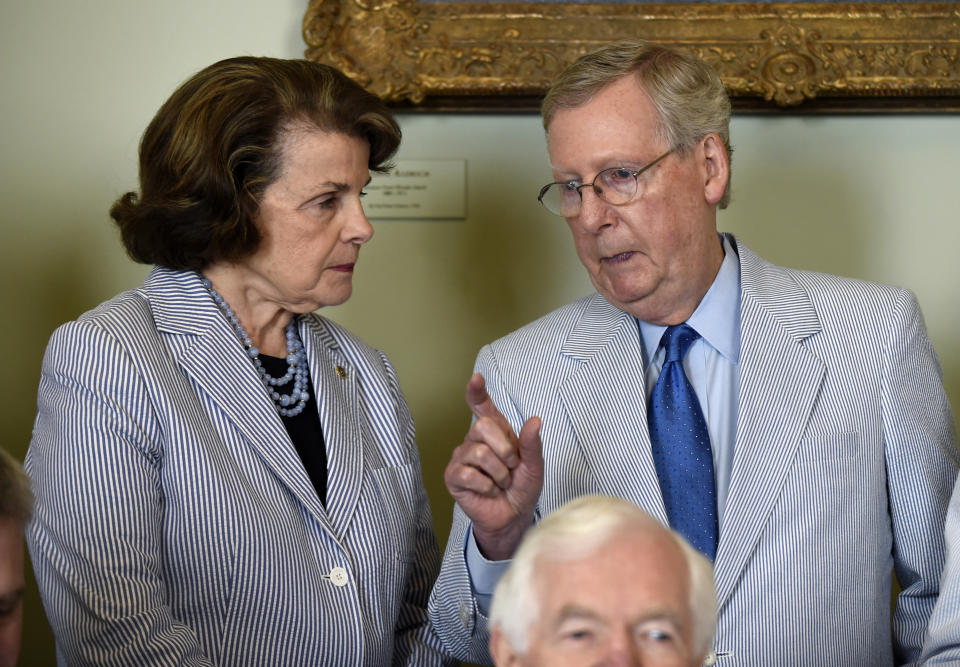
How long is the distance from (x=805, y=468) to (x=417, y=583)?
859 millimetres

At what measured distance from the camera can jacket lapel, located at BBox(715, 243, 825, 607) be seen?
2.16 m

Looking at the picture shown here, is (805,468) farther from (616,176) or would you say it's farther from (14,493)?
(14,493)

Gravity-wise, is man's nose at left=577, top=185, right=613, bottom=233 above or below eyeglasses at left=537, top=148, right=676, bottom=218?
below

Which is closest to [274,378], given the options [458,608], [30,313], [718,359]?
[458,608]

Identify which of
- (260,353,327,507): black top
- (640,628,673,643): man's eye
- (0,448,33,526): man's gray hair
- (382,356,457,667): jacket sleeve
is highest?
(0,448,33,526): man's gray hair

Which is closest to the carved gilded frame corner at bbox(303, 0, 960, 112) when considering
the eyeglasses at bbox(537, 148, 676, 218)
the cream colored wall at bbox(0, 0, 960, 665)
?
the cream colored wall at bbox(0, 0, 960, 665)

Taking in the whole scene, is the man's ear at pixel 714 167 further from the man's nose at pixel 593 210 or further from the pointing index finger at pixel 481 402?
the pointing index finger at pixel 481 402

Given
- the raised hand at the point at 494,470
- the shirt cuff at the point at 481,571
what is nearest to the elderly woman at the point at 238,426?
the shirt cuff at the point at 481,571

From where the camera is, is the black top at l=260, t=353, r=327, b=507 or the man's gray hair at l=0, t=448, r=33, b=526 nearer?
the man's gray hair at l=0, t=448, r=33, b=526

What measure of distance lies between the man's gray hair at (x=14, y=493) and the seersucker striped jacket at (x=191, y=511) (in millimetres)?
410

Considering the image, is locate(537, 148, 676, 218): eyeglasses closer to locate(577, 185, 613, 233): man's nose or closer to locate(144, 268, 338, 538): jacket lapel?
locate(577, 185, 613, 233): man's nose

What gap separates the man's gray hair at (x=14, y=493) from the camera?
1.49m

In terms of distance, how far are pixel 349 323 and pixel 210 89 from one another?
3.53 feet

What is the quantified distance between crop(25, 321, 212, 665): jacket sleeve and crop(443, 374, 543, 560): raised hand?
55 cm
